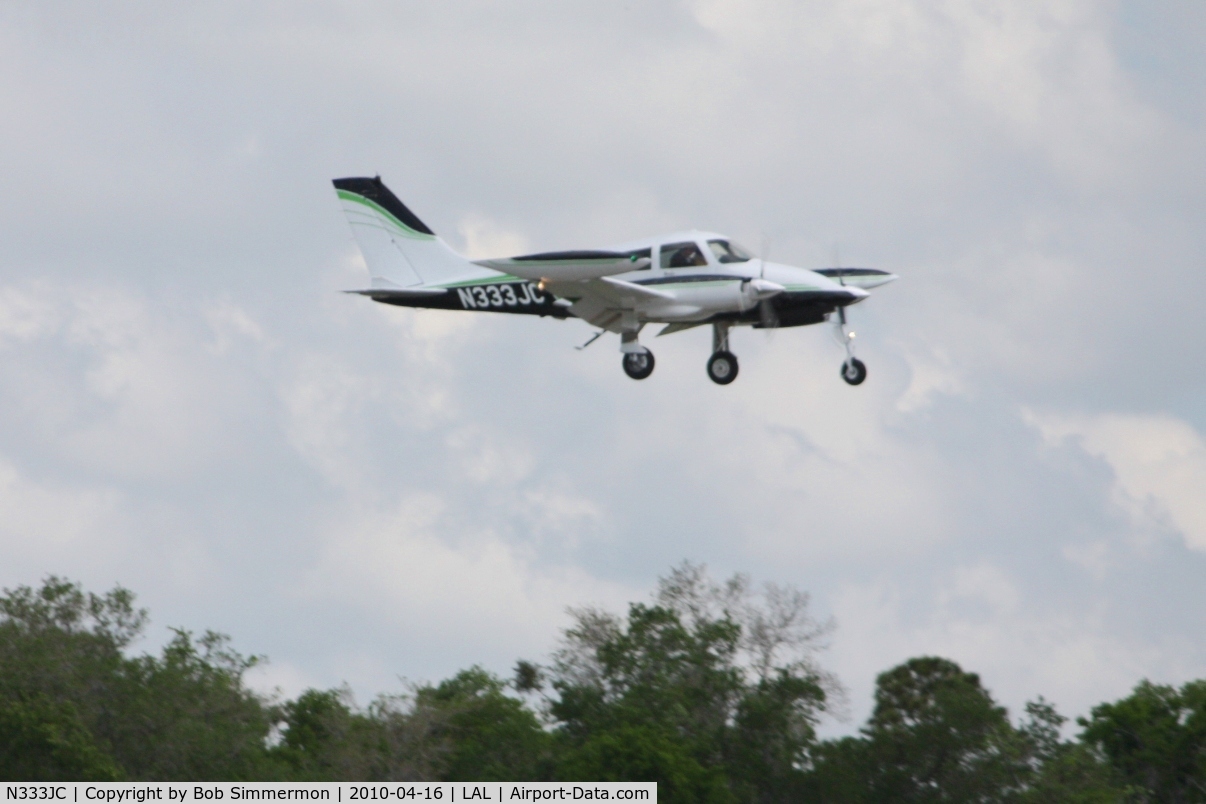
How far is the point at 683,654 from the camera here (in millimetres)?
40094

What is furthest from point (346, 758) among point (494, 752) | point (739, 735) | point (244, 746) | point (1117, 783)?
point (1117, 783)

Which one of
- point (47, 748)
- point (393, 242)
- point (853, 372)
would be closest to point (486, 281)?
point (393, 242)

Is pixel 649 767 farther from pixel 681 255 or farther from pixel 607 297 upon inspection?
pixel 681 255

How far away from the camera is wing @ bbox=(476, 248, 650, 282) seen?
30.1 metres

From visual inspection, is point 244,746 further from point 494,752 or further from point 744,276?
point 744,276

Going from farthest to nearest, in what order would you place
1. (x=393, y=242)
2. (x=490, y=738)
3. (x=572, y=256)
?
(x=490, y=738) < (x=393, y=242) < (x=572, y=256)

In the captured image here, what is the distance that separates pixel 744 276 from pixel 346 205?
8.84 meters

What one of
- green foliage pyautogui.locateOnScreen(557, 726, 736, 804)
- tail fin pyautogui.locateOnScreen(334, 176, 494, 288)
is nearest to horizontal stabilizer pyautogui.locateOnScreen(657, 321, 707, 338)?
tail fin pyautogui.locateOnScreen(334, 176, 494, 288)

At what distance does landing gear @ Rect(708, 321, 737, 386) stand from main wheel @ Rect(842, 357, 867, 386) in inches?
85.5

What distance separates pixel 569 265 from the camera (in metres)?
30.2

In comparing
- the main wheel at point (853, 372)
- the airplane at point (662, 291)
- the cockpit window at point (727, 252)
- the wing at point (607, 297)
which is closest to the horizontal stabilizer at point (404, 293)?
the airplane at point (662, 291)

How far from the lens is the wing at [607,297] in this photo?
30797 mm

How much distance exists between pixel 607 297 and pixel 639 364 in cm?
162

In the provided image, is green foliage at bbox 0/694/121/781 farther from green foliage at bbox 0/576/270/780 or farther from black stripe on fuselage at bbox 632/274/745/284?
black stripe on fuselage at bbox 632/274/745/284
